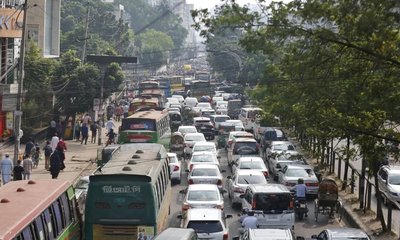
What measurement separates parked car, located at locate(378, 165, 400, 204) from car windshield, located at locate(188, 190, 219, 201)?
6.87 metres

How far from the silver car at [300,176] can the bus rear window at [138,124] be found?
7451 mm

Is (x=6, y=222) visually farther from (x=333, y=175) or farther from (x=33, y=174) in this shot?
(x=333, y=175)

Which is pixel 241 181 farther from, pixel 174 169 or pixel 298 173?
pixel 174 169

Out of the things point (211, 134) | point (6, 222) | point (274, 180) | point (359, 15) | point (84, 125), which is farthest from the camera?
point (211, 134)

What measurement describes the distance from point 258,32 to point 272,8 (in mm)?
535

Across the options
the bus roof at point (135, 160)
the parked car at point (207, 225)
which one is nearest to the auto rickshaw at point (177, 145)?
the bus roof at point (135, 160)

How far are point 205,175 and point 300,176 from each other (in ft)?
11.6

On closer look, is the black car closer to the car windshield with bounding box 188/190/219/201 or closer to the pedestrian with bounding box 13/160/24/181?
the pedestrian with bounding box 13/160/24/181

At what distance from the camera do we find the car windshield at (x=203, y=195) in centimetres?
2334

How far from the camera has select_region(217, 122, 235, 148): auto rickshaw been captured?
4528 centimetres

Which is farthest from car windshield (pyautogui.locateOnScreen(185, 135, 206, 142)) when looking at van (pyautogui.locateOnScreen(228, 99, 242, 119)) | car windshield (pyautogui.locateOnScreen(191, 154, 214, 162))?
van (pyautogui.locateOnScreen(228, 99, 242, 119))

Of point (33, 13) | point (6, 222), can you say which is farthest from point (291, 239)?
point (33, 13)

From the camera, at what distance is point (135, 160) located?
2020 centimetres

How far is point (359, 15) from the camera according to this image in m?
14.0
